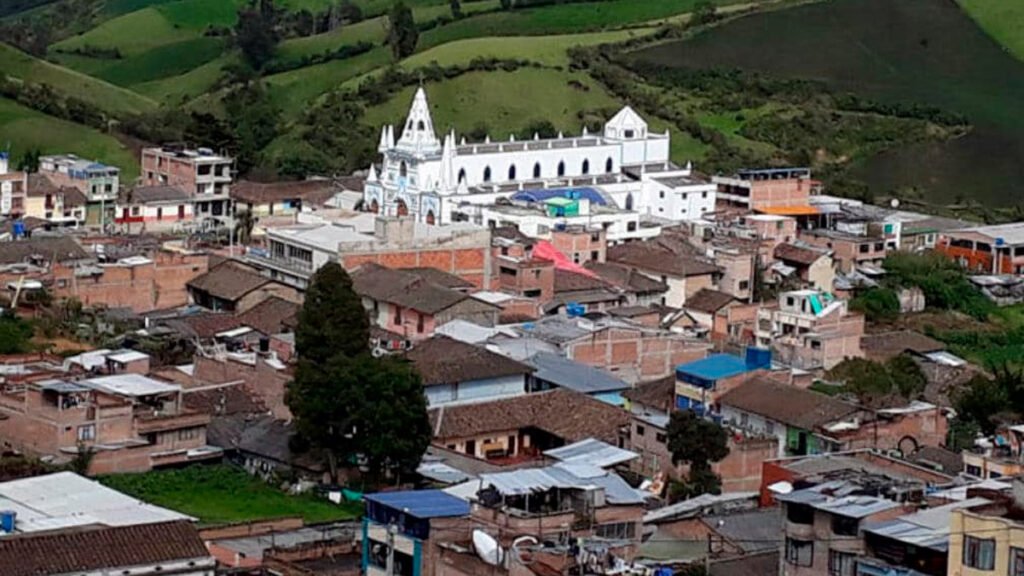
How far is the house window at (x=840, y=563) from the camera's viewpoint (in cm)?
2098

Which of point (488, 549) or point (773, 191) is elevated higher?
point (773, 191)

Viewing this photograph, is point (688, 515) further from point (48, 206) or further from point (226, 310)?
point (48, 206)

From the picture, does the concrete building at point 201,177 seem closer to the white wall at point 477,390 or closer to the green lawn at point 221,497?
the white wall at point 477,390

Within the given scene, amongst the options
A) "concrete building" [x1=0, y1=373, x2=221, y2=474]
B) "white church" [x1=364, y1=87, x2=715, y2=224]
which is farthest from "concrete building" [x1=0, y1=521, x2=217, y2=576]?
"white church" [x1=364, y1=87, x2=715, y2=224]

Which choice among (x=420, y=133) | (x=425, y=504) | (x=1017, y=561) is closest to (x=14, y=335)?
(x=425, y=504)

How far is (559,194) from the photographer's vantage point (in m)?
49.2

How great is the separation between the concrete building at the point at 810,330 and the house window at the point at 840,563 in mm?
16160

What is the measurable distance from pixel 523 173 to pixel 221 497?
23402mm

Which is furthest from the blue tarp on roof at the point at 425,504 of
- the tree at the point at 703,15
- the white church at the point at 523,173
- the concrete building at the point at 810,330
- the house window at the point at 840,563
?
the tree at the point at 703,15

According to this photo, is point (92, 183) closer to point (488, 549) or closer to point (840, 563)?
point (488, 549)

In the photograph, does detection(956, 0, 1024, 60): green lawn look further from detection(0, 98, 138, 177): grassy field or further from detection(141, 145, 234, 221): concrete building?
detection(141, 145, 234, 221): concrete building

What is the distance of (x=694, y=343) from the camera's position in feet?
124

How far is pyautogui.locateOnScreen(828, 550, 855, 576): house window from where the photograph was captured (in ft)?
68.8

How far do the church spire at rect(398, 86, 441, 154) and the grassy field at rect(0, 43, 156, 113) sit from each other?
48.3 ft
